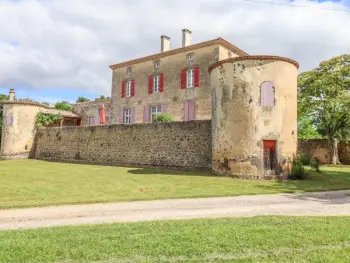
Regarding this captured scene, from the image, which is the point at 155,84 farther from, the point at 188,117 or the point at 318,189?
the point at 318,189

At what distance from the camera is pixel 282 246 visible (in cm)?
482

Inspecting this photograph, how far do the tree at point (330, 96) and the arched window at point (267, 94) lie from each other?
457 inches

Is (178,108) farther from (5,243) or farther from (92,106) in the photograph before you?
(5,243)

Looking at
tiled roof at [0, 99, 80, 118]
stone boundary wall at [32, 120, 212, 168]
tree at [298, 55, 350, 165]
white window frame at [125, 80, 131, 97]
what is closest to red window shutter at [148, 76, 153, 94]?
white window frame at [125, 80, 131, 97]

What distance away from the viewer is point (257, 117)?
15.5 metres

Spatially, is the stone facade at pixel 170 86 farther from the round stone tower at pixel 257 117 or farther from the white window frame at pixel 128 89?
the round stone tower at pixel 257 117

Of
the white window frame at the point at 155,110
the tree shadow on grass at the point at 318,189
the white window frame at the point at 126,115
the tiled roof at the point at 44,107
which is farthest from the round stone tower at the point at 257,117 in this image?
the tiled roof at the point at 44,107

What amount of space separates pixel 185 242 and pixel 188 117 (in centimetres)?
2158

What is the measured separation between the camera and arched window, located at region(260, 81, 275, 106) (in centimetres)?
1565

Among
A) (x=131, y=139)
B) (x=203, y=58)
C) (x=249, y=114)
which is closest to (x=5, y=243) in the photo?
(x=249, y=114)

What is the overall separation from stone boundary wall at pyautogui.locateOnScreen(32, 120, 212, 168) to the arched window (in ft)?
12.6

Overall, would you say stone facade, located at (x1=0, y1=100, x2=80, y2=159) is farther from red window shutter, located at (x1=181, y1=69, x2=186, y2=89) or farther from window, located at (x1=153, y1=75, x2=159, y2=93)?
red window shutter, located at (x1=181, y1=69, x2=186, y2=89)

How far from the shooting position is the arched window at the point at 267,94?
1565 cm

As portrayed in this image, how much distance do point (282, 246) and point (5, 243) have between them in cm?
431
